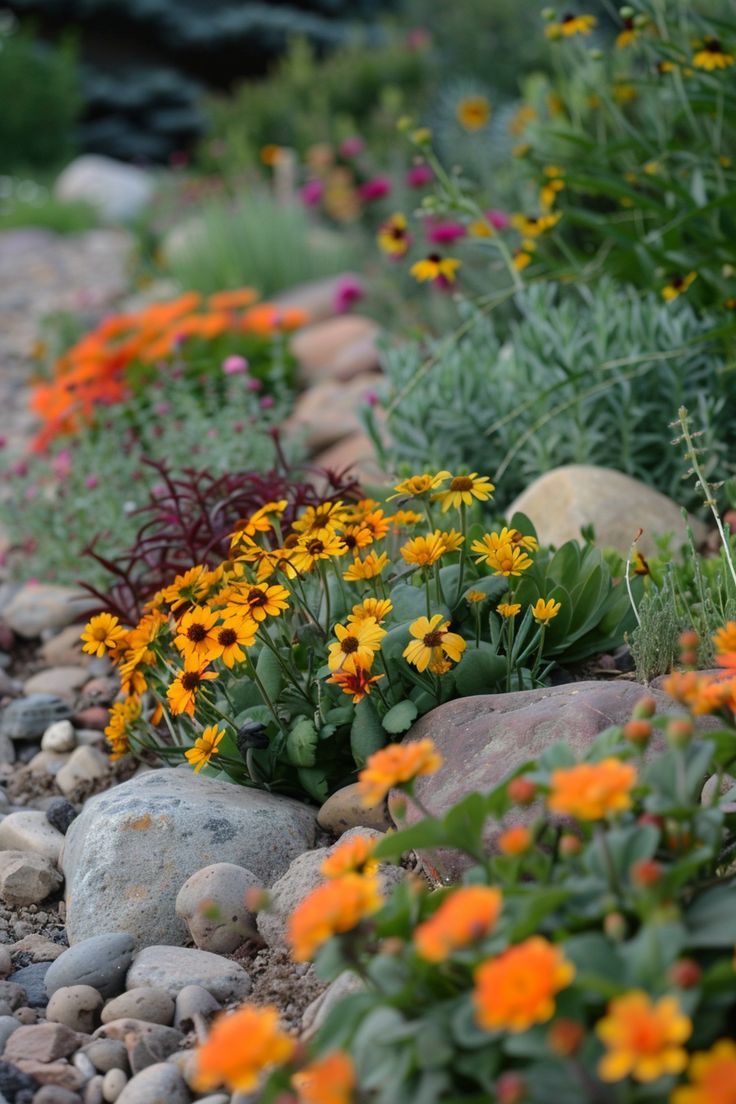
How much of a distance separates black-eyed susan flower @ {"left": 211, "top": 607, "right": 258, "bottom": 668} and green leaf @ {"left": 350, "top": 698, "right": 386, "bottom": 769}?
262 millimetres

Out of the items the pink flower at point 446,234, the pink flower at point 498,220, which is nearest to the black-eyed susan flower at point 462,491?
the pink flower at point 446,234

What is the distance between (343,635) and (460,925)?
3.00 feet

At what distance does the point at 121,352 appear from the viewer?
4.70 metres

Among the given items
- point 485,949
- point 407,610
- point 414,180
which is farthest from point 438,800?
point 414,180

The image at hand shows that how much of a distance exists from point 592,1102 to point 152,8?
15172 mm

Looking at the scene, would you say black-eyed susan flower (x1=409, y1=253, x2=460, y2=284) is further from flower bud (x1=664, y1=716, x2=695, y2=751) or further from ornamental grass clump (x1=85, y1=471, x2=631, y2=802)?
flower bud (x1=664, y1=716, x2=695, y2=751)

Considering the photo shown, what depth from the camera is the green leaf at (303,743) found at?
218cm

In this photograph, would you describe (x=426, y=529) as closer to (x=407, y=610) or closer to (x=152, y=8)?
(x=407, y=610)

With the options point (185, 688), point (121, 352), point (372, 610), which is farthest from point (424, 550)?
point (121, 352)

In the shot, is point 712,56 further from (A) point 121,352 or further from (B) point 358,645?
(A) point 121,352

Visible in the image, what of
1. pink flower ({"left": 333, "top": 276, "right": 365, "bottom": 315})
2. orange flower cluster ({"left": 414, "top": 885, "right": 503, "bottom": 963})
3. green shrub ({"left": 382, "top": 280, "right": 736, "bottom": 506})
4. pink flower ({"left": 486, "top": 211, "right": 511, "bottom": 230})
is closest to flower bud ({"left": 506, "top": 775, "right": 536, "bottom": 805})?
orange flower cluster ({"left": 414, "top": 885, "right": 503, "bottom": 963})

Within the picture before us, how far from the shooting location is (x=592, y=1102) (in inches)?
44.6

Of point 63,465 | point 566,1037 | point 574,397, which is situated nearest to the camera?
point 566,1037

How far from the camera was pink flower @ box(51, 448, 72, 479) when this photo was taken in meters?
4.15
